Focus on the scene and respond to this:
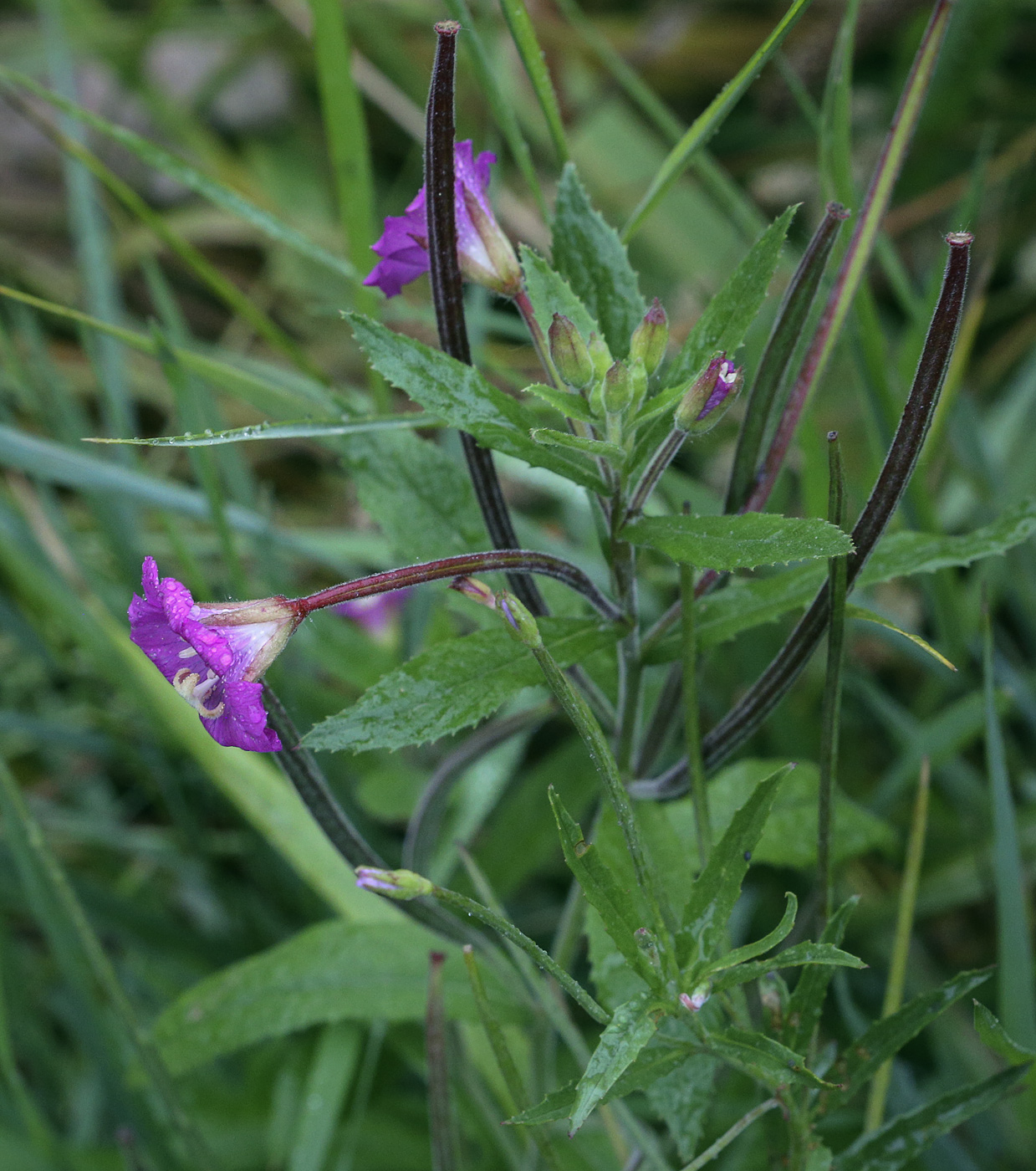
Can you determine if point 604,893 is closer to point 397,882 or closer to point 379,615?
point 397,882

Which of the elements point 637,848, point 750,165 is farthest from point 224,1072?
point 750,165

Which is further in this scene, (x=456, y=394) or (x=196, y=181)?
(x=196, y=181)

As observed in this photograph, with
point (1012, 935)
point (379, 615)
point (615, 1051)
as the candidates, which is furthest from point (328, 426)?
point (379, 615)

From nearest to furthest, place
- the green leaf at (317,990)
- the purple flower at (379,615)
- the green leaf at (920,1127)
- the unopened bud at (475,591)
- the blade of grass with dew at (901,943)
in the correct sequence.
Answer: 1. the unopened bud at (475,591)
2. the green leaf at (920,1127)
3. the blade of grass with dew at (901,943)
4. the green leaf at (317,990)
5. the purple flower at (379,615)

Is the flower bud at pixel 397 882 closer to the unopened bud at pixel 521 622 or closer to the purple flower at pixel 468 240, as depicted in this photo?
the unopened bud at pixel 521 622

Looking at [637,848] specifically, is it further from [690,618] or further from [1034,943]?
[1034,943]

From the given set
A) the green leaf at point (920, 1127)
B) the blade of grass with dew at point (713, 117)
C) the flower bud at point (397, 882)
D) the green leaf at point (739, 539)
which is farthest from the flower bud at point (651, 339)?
the green leaf at point (920, 1127)
